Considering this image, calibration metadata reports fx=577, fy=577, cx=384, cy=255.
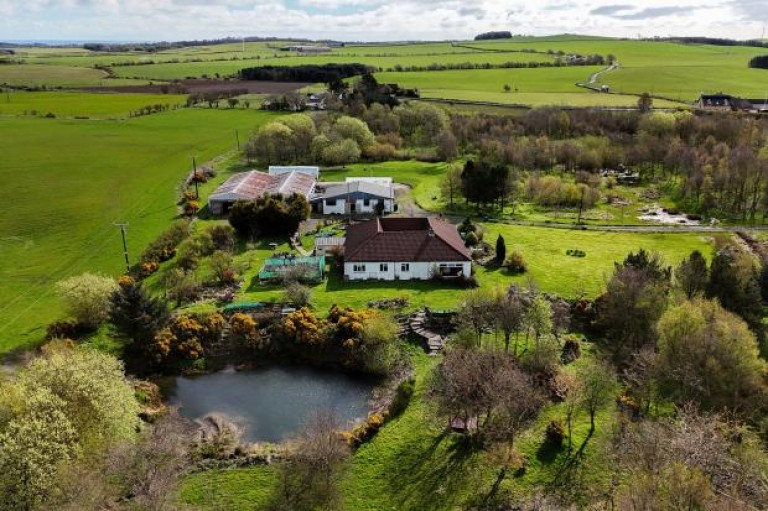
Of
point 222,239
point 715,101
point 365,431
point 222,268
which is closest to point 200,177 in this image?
point 222,239

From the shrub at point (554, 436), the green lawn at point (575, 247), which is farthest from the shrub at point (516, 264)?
the shrub at point (554, 436)

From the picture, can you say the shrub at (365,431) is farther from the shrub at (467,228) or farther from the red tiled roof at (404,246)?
the shrub at (467,228)

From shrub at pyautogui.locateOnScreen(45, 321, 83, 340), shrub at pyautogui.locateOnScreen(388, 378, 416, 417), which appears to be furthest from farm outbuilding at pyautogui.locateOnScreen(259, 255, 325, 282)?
shrub at pyautogui.locateOnScreen(388, 378, 416, 417)

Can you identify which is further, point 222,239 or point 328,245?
point 222,239

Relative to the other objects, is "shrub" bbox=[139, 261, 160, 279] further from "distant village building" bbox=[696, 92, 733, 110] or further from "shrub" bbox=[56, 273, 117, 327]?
"distant village building" bbox=[696, 92, 733, 110]

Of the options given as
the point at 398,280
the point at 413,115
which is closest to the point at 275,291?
the point at 398,280

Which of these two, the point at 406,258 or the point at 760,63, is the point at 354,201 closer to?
the point at 406,258

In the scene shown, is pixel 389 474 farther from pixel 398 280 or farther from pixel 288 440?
pixel 398 280
